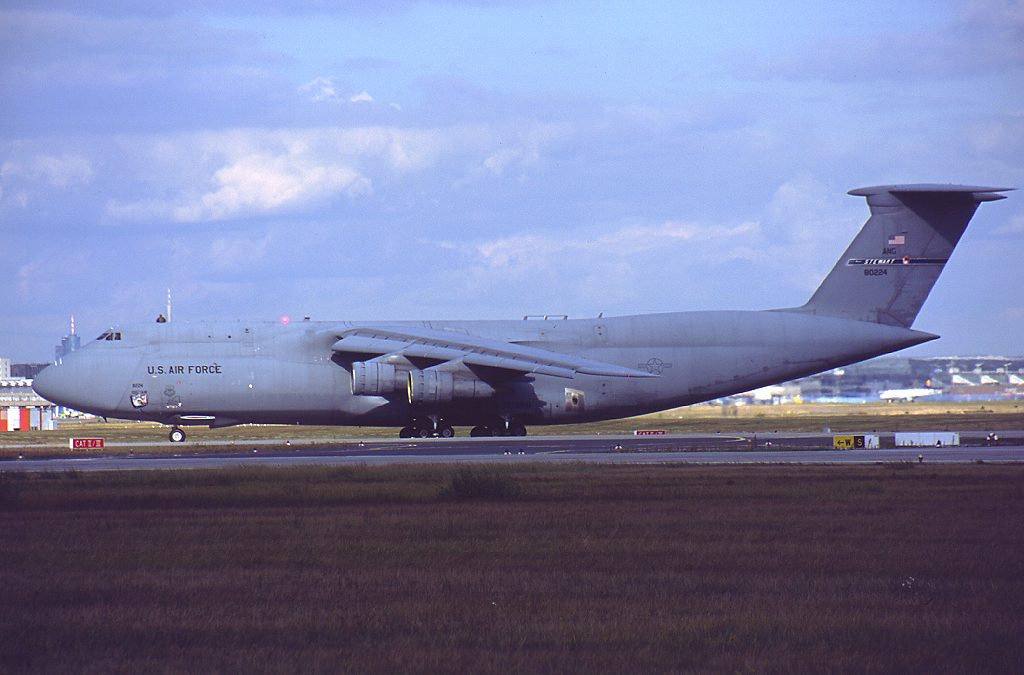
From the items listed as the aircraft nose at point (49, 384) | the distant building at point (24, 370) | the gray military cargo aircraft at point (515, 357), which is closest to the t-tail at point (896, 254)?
the gray military cargo aircraft at point (515, 357)

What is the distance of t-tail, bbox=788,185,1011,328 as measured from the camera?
→ 46094mm

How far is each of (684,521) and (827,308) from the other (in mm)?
30722

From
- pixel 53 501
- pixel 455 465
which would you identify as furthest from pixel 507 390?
pixel 53 501

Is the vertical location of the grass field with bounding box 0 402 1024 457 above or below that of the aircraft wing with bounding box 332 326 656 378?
below

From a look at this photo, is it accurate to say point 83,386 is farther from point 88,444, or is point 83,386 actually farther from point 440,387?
point 440,387

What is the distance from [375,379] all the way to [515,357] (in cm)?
470

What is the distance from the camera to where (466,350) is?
1722 inches

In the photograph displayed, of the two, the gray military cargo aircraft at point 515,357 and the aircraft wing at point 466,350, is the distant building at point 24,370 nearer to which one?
the gray military cargo aircraft at point 515,357

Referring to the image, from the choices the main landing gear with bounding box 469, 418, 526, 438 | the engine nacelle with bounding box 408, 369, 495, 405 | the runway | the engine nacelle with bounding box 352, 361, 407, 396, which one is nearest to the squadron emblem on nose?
the runway

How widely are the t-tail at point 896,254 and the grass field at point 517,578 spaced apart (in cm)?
2370

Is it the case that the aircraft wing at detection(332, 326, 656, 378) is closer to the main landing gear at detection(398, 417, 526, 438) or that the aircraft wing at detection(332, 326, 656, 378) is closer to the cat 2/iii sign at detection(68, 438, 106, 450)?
the main landing gear at detection(398, 417, 526, 438)

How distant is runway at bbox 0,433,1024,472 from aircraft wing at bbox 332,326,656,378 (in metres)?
2.46

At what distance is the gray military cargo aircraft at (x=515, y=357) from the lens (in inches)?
1718

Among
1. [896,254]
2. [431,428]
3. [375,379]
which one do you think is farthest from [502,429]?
[896,254]
